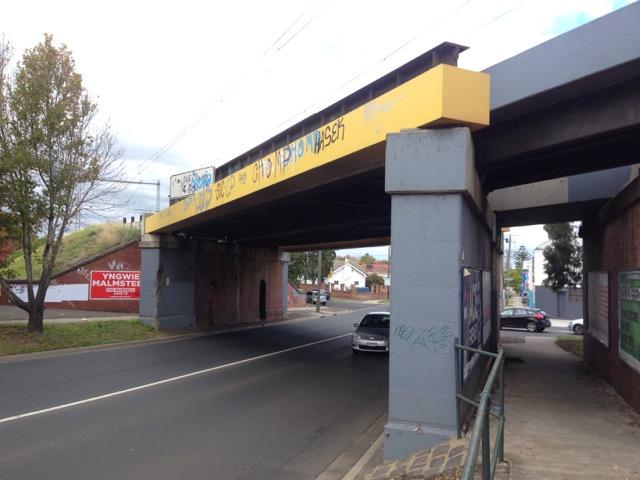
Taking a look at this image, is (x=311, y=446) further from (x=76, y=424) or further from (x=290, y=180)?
(x=290, y=180)

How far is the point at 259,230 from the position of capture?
23.9 metres

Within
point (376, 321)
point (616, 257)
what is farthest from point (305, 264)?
point (616, 257)

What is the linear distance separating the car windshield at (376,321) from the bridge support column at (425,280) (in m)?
12.5

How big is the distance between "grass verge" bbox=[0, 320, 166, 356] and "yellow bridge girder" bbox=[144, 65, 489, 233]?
842 cm

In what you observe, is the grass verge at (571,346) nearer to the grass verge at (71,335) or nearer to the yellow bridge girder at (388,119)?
the yellow bridge girder at (388,119)

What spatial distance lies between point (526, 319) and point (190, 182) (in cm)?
2225

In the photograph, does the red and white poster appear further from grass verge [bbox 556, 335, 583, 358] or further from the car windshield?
grass verge [bbox 556, 335, 583, 358]

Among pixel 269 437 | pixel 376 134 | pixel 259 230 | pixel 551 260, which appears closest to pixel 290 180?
pixel 376 134

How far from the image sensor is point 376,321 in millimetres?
19734

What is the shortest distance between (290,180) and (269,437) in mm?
5948

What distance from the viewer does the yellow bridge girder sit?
704 cm

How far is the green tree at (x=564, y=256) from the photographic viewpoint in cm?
2716

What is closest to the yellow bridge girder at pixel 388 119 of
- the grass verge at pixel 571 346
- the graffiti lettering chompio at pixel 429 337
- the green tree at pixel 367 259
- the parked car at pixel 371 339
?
the graffiti lettering chompio at pixel 429 337

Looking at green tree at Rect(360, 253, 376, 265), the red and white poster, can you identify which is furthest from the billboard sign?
green tree at Rect(360, 253, 376, 265)
